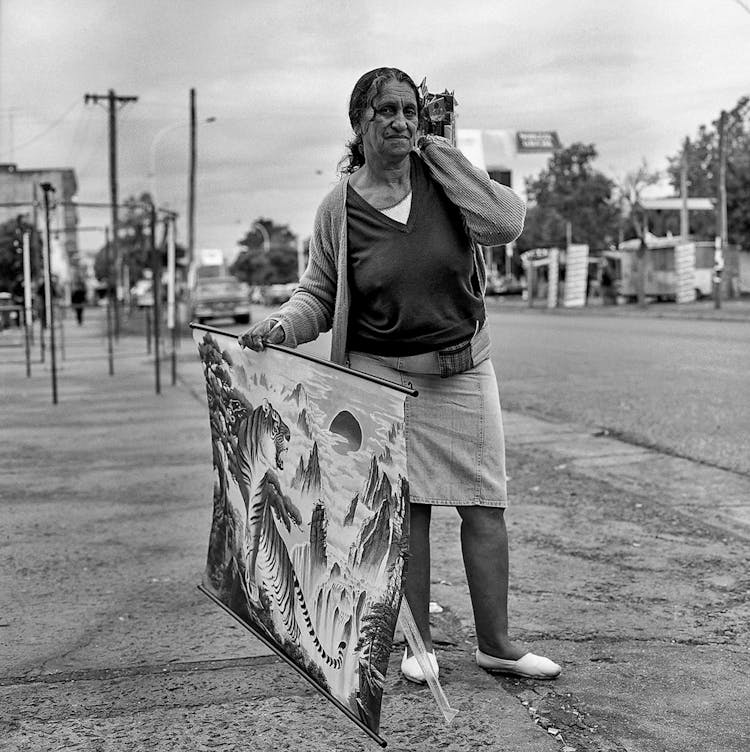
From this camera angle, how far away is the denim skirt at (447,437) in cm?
370

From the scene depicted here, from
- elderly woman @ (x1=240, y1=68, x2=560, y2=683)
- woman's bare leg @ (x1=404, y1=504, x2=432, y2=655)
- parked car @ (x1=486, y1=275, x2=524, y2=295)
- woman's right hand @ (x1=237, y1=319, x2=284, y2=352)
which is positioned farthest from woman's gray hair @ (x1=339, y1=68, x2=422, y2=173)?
parked car @ (x1=486, y1=275, x2=524, y2=295)

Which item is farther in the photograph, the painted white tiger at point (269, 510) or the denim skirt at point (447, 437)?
the denim skirt at point (447, 437)

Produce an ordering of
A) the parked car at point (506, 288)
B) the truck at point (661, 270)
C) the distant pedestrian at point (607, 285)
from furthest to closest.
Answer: the parked car at point (506, 288) → the distant pedestrian at point (607, 285) → the truck at point (661, 270)

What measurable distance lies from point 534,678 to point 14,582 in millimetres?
2526

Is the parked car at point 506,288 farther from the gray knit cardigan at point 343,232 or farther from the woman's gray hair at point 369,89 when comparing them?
the woman's gray hair at point 369,89

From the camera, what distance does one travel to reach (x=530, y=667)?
3781 millimetres

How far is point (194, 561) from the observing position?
220 inches

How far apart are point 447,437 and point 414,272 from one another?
20.2 inches

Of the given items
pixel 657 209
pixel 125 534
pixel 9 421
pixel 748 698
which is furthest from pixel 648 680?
pixel 657 209

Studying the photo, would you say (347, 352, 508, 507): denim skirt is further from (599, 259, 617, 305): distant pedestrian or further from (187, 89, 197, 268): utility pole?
(599, 259, 617, 305): distant pedestrian

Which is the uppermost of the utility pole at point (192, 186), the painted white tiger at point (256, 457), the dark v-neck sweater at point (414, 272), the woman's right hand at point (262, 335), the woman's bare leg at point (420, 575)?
the utility pole at point (192, 186)

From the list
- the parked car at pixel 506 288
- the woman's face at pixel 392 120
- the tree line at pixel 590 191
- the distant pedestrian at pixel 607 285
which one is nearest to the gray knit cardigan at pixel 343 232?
the woman's face at pixel 392 120

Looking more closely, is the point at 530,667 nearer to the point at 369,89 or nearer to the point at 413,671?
the point at 413,671

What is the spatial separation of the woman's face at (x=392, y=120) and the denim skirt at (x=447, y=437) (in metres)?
0.63
